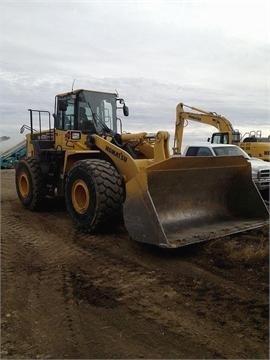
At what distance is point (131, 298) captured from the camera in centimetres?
469

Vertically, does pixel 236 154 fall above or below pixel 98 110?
below

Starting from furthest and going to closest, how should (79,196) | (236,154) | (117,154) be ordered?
(236,154) < (79,196) < (117,154)

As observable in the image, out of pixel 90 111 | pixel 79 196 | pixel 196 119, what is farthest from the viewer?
pixel 196 119

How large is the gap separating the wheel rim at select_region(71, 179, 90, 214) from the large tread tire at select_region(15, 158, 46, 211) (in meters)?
1.86

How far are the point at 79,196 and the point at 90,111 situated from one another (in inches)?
83.0

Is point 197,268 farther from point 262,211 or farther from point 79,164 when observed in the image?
point 79,164

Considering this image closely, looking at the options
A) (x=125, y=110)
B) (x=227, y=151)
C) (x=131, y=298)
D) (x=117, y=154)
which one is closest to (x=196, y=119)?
(x=227, y=151)

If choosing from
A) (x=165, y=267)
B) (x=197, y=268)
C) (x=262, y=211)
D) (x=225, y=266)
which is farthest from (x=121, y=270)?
(x=262, y=211)

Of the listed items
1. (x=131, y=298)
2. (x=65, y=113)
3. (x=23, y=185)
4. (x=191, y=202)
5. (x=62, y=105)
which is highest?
(x=62, y=105)

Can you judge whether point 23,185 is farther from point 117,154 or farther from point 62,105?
point 117,154

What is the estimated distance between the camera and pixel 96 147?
8312mm

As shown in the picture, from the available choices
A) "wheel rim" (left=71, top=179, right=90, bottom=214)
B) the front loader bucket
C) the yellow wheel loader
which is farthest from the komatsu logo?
the front loader bucket

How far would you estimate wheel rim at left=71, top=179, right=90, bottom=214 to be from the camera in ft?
24.3

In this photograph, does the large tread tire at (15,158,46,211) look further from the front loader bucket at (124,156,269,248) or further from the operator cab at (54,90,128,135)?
the front loader bucket at (124,156,269,248)
